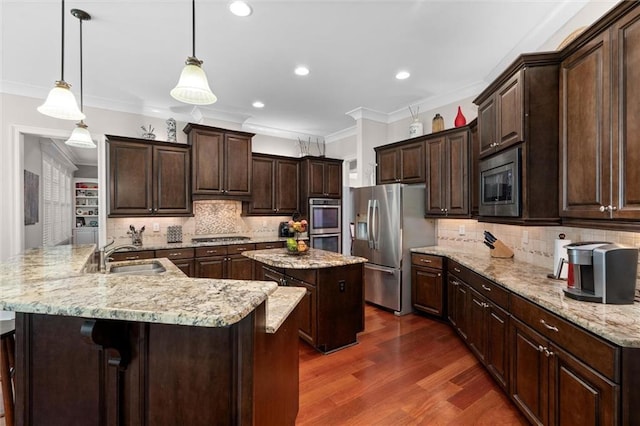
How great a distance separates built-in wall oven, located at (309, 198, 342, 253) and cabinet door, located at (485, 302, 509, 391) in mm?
3413

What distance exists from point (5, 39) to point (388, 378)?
15.5ft

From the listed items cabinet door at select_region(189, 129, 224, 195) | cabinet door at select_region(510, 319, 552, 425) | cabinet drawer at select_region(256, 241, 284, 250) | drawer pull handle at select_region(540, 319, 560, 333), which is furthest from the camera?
cabinet drawer at select_region(256, 241, 284, 250)

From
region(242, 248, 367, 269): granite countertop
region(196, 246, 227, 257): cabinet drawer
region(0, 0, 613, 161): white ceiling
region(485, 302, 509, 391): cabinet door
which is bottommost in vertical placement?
region(485, 302, 509, 391): cabinet door

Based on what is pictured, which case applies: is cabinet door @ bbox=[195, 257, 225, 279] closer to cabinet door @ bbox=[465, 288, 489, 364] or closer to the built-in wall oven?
the built-in wall oven

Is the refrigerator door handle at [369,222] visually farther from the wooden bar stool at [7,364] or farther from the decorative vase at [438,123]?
the wooden bar stool at [7,364]

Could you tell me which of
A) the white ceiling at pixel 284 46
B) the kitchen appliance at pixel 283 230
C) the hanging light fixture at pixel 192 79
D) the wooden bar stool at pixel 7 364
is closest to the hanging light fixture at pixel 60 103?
the hanging light fixture at pixel 192 79

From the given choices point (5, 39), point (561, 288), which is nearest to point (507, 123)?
point (561, 288)

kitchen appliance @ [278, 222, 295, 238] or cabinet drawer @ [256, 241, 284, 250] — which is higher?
kitchen appliance @ [278, 222, 295, 238]

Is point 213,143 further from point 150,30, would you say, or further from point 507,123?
point 507,123

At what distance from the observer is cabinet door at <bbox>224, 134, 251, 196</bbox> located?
4918 mm

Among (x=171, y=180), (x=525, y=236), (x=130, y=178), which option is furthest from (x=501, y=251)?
(x=130, y=178)

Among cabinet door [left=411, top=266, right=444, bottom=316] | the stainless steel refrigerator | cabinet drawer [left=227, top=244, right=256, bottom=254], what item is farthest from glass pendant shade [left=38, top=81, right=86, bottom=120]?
cabinet door [left=411, top=266, right=444, bottom=316]

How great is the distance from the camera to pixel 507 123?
2.49 meters

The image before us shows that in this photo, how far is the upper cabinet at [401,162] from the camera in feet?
13.7
